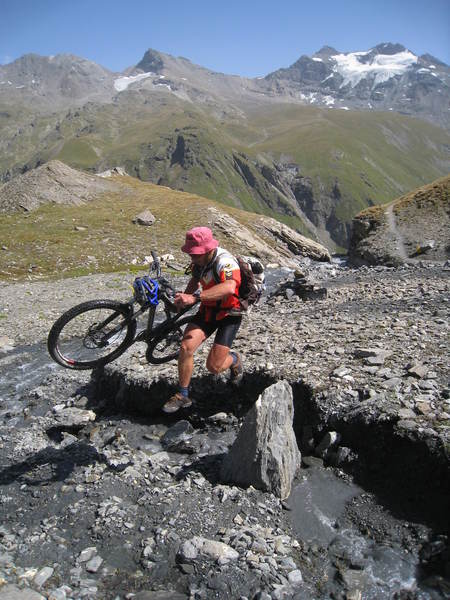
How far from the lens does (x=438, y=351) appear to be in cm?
1222

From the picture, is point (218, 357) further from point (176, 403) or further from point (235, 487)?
point (235, 487)

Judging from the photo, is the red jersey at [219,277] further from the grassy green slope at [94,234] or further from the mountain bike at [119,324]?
the grassy green slope at [94,234]

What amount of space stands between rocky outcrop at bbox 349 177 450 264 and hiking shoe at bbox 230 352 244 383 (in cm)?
3332

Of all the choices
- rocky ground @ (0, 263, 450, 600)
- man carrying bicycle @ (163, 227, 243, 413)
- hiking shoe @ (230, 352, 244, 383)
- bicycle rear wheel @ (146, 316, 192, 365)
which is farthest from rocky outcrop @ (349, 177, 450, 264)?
man carrying bicycle @ (163, 227, 243, 413)

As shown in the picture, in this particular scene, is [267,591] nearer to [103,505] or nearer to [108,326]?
[103,505]

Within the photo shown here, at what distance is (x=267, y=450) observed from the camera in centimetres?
894

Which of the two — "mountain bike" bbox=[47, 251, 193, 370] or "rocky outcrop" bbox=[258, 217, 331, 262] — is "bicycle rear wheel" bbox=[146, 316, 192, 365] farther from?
"rocky outcrop" bbox=[258, 217, 331, 262]

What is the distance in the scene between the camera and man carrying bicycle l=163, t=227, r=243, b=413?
887cm

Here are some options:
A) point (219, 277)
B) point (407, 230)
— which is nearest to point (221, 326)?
point (219, 277)

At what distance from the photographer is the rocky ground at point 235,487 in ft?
23.0

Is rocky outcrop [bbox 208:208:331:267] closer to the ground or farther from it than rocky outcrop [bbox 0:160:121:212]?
closer to the ground

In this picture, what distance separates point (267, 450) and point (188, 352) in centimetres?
257

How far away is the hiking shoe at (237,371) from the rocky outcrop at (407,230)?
33.3 m

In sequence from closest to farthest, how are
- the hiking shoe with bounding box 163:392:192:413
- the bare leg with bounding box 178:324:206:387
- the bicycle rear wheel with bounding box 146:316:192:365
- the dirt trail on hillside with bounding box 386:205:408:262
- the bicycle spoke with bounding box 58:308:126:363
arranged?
the bare leg with bounding box 178:324:206:387
the hiking shoe with bounding box 163:392:192:413
the bicycle spoke with bounding box 58:308:126:363
the bicycle rear wheel with bounding box 146:316:192:365
the dirt trail on hillside with bounding box 386:205:408:262
